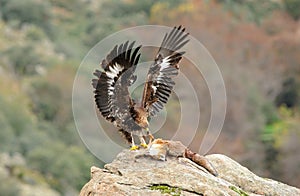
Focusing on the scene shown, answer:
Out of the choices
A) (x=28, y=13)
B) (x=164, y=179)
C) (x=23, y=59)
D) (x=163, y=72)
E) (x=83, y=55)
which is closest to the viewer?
(x=164, y=179)

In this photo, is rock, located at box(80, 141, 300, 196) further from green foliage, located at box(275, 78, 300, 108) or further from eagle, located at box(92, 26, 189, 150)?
green foliage, located at box(275, 78, 300, 108)

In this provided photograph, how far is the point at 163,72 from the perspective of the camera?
1405 cm

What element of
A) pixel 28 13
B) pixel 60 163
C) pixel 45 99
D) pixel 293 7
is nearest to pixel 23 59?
pixel 45 99

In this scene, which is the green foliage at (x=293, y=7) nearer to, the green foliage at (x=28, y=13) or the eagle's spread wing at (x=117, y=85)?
the green foliage at (x=28, y=13)

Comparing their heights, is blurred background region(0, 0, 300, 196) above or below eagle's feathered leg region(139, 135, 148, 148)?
above

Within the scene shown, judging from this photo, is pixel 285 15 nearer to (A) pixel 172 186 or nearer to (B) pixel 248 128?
(B) pixel 248 128

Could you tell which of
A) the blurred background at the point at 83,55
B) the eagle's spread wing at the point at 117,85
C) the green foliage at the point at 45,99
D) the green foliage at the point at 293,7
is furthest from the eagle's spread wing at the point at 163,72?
the green foliage at the point at 293,7

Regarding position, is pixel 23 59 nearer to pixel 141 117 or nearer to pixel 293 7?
pixel 293 7

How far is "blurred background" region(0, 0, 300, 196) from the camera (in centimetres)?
6619

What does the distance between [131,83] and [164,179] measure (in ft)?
5.07

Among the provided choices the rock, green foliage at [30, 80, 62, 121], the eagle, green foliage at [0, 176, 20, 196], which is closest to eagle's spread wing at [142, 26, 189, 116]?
the eagle

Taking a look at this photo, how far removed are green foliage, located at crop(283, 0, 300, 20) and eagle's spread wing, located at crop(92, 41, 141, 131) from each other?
312 feet

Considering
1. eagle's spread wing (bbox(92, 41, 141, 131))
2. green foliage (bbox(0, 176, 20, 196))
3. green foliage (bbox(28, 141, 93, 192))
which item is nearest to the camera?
eagle's spread wing (bbox(92, 41, 141, 131))

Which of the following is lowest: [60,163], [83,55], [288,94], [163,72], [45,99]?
[163,72]
